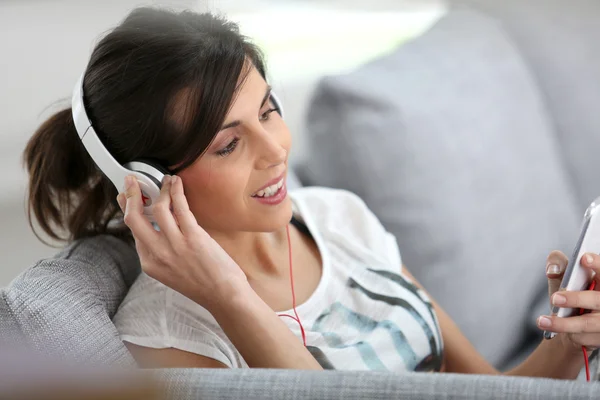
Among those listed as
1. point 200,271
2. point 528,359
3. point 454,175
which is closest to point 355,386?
point 200,271

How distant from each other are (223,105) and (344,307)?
39 centimetres

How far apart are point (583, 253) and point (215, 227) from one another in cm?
50

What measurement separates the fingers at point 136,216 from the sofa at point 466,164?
0.60 ft

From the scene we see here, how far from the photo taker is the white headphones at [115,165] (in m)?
0.99

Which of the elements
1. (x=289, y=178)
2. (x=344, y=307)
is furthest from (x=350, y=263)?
(x=289, y=178)

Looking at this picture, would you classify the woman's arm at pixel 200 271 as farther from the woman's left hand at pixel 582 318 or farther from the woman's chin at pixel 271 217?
the woman's left hand at pixel 582 318

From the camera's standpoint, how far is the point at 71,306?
982 millimetres

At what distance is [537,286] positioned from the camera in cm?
163

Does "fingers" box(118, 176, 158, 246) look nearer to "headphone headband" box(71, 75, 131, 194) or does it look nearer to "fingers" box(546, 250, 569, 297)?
"headphone headband" box(71, 75, 131, 194)

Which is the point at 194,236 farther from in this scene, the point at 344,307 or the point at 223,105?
the point at 344,307

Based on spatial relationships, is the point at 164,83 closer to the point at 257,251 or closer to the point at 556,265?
the point at 257,251

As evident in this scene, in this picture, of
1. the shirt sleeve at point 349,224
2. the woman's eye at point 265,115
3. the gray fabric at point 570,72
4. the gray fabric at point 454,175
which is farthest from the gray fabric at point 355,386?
the gray fabric at point 570,72

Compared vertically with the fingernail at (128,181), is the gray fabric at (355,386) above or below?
below

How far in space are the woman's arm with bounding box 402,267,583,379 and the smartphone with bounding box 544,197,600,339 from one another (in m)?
0.14
